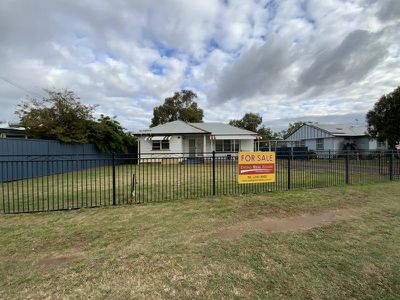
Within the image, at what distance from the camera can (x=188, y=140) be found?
2414 cm

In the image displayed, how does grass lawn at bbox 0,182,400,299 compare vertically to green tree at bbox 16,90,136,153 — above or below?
below

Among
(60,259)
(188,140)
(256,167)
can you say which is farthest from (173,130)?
(60,259)

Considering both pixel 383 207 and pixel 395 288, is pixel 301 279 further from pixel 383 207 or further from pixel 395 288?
pixel 383 207

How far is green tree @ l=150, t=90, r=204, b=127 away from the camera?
4312 cm

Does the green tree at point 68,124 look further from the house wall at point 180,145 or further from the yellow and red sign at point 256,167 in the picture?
the yellow and red sign at point 256,167

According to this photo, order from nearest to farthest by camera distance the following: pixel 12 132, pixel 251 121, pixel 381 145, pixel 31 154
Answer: pixel 31 154 < pixel 12 132 < pixel 381 145 < pixel 251 121

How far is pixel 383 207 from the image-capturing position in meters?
6.00

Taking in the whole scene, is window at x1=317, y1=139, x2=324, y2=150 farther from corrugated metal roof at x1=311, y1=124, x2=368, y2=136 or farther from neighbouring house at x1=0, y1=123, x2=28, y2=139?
neighbouring house at x1=0, y1=123, x2=28, y2=139

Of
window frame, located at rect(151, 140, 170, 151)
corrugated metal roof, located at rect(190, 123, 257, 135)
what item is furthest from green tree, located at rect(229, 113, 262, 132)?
window frame, located at rect(151, 140, 170, 151)

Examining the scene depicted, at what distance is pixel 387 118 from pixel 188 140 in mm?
18849

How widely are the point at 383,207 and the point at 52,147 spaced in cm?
1702

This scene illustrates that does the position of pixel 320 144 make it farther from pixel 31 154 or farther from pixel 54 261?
pixel 54 261

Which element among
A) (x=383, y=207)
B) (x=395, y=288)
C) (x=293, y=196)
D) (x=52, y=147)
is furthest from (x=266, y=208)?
(x=52, y=147)

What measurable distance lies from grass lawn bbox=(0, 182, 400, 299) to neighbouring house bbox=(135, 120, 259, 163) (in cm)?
1508
